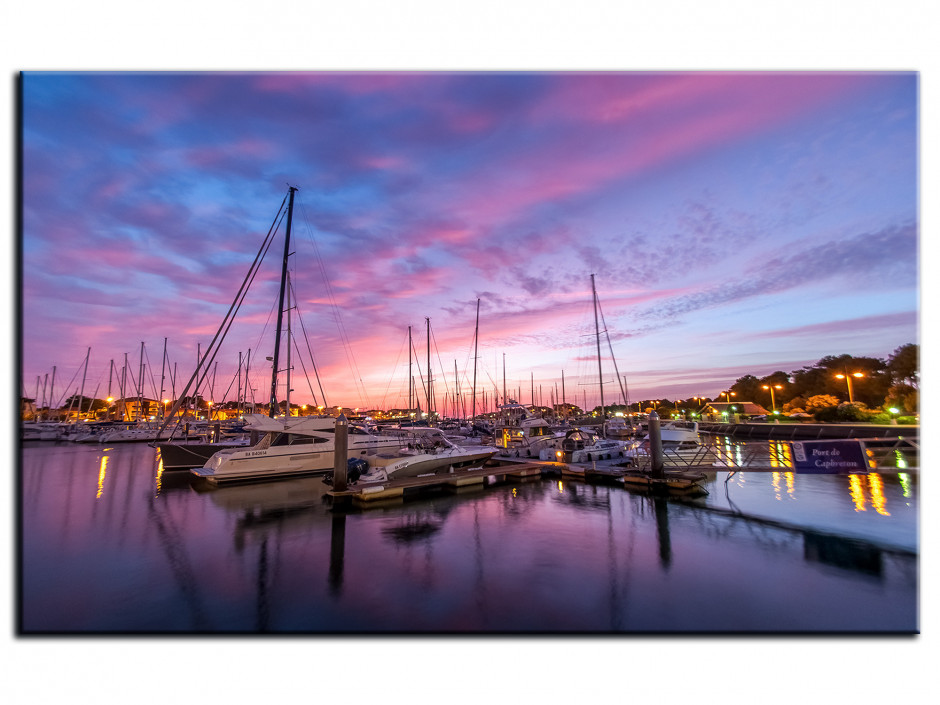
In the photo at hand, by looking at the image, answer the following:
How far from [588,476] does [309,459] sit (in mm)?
14489

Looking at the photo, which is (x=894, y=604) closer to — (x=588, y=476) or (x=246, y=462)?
(x=588, y=476)

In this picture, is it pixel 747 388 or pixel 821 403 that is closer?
pixel 821 403

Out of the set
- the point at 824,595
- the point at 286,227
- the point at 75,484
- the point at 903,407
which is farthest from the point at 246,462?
the point at 903,407

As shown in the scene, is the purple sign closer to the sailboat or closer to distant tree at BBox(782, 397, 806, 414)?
the sailboat

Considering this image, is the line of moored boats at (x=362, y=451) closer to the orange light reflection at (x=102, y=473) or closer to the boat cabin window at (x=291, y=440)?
the boat cabin window at (x=291, y=440)

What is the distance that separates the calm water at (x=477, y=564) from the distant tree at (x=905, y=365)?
2698 cm

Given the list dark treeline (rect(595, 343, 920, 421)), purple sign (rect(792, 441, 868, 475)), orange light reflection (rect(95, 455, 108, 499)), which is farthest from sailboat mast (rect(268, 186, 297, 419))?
dark treeline (rect(595, 343, 920, 421))

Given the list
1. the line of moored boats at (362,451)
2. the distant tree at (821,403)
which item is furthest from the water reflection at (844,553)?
the distant tree at (821,403)

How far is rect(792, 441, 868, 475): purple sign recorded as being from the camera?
9000 mm

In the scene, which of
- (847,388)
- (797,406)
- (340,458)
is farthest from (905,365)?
(340,458)

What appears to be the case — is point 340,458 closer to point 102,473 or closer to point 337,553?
point 337,553

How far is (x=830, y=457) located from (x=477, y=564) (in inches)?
353

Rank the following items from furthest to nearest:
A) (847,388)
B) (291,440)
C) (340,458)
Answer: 1. (847,388)
2. (291,440)
3. (340,458)

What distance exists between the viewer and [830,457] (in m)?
9.48
